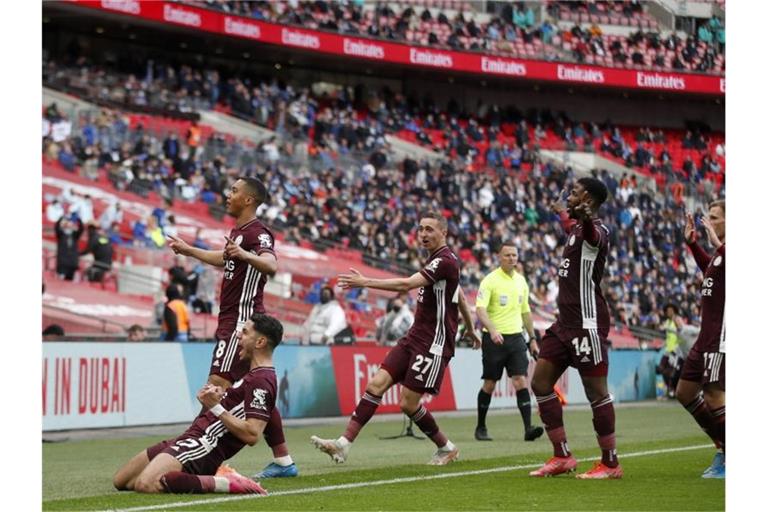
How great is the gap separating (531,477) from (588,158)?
35371mm

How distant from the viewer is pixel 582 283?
10508 millimetres

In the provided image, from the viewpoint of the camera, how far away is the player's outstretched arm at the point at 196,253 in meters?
9.88

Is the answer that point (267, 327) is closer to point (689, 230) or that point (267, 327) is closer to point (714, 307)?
point (689, 230)

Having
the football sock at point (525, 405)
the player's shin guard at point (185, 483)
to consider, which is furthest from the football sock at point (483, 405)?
the player's shin guard at point (185, 483)

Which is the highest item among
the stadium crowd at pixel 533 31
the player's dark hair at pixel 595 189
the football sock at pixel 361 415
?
the stadium crowd at pixel 533 31

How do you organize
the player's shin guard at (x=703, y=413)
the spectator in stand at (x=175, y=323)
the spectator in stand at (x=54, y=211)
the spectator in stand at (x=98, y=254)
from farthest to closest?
the spectator in stand at (x=54, y=211), the spectator in stand at (x=98, y=254), the spectator in stand at (x=175, y=323), the player's shin guard at (x=703, y=413)

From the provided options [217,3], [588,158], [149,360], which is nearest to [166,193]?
[217,3]

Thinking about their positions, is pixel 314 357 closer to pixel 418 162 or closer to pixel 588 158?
pixel 418 162

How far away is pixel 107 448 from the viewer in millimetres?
13875

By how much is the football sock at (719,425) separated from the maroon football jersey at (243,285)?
3.90 meters

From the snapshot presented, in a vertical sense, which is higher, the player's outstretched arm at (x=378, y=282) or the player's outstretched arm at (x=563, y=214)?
the player's outstretched arm at (x=563, y=214)

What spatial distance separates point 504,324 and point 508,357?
16.5 inches

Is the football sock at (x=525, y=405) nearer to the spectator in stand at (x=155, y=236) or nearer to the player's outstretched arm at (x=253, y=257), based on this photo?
the player's outstretched arm at (x=253, y=257)

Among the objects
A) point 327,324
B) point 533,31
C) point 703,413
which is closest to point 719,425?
point 703,413
